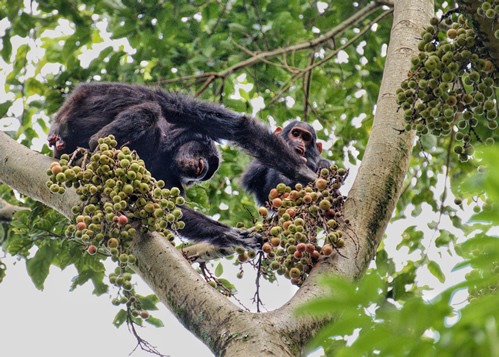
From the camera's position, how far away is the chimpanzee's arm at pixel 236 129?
4078 mm

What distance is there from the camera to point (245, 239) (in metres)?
3.68

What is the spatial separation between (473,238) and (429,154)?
5177mm

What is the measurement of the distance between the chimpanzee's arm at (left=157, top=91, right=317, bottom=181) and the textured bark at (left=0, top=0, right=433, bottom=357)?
0.85m

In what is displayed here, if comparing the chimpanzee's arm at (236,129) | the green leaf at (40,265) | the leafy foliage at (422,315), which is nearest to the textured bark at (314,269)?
the chimpanzee's arm at (236,129)

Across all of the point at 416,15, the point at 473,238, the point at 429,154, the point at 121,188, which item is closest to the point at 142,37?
the point at 429,154

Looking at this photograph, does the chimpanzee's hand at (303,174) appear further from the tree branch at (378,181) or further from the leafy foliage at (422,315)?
the leafy foliage at (422,315)

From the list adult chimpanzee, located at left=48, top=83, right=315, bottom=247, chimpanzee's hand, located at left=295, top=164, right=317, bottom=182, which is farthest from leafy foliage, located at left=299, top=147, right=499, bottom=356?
chimpanzee's hand, located at left=295, top=164, right=317, bottom=182

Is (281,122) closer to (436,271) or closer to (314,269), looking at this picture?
(436,271)

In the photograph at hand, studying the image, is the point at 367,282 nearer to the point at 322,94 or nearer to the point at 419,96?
the point at 419,96

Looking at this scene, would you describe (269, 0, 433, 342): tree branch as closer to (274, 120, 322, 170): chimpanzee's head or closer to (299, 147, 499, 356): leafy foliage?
(299, 147, 499, 356): leafy foliage

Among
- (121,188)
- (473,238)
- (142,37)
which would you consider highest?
(142,37)

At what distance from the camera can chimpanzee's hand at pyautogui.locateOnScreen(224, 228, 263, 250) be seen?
358 cm

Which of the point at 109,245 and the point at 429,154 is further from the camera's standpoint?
the point at 429,154

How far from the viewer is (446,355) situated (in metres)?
1.01
